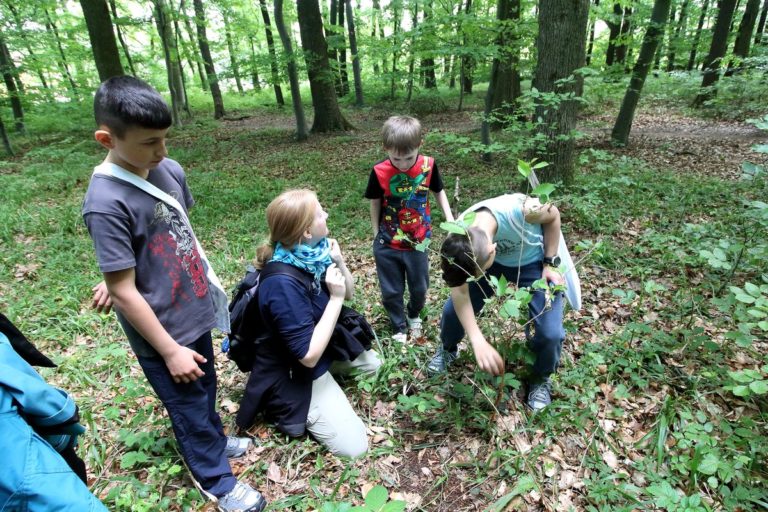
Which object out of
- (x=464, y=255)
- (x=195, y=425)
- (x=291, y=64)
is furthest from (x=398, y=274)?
(x=291, y=64)

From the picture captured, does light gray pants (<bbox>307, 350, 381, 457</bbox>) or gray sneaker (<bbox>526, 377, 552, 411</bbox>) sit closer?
light gray pants (<bbox>307, 350, 381, 457</bbox>)

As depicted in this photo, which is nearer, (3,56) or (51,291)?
(51,291)

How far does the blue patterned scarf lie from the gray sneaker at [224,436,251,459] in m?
1.13

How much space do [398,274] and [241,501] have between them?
1.81 metres

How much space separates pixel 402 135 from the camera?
2721 millimetres

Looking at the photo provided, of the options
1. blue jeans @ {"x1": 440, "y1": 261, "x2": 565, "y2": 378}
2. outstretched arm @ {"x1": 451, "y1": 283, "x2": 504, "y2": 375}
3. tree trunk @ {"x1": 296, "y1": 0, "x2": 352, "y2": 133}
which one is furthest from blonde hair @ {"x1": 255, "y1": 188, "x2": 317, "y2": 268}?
tree trunk @ {"x1": 296, "y1": 0, "x2": 352, "y2": 133}

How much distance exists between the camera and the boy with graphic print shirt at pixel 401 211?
2.86 m

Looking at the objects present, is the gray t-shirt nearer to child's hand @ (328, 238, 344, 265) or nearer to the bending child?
child's hand @ (328, 238, 344, 265)

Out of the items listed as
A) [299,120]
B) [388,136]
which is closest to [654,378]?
→ [388,136]

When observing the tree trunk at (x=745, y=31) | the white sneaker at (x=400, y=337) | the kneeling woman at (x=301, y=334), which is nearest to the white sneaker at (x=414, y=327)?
the white sneaker at (x=400, y=337)

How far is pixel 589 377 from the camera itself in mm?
2674

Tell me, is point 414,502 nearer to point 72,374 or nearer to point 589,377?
point 589,377

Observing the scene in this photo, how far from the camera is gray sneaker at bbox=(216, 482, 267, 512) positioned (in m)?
1.99

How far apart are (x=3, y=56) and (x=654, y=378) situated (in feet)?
52.9
